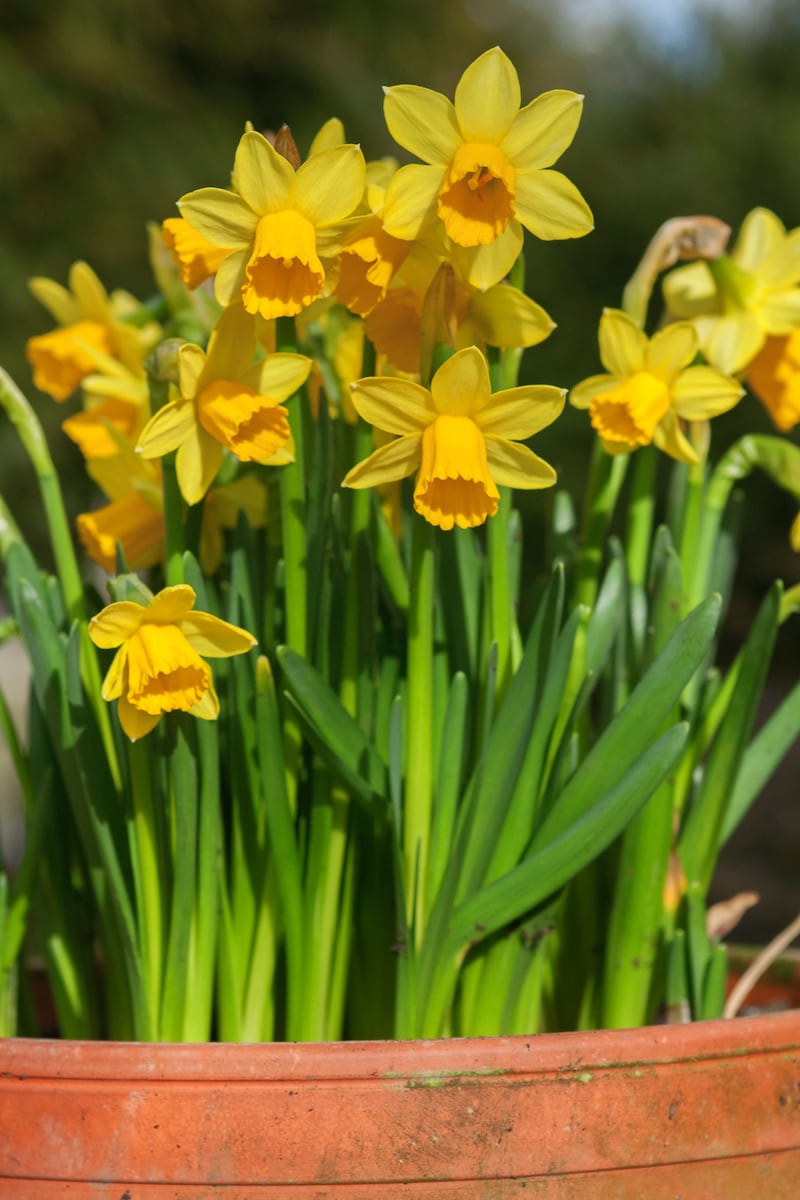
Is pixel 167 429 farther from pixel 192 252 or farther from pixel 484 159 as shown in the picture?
pixel 484 159

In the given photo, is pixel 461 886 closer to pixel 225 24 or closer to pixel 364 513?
pixel 364 513

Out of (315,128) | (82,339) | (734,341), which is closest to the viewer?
(734,341)

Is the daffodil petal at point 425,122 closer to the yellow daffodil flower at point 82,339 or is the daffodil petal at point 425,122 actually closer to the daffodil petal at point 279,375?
the daffodil petal at point 279,375

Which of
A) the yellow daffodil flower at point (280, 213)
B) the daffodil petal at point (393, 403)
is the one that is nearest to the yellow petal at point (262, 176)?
the yellow daffodil flower at point (280, 213)

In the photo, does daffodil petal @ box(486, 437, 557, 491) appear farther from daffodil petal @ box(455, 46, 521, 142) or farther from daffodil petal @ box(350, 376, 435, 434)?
daffodil petal @ box(455, 46, 521, 142)

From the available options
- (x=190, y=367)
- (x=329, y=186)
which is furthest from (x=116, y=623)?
(x=329, y=186)
